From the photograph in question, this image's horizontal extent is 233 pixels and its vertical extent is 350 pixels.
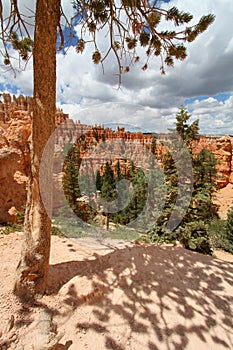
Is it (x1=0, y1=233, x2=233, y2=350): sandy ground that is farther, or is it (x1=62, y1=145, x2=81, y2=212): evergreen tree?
(x1=62, y1=145, x2=81, y2=212): evergreen tree

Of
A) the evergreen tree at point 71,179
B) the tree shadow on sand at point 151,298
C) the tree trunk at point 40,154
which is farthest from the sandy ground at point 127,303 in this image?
the evergreen tree at point 71,179

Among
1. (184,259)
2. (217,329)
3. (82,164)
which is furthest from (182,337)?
(82,164)

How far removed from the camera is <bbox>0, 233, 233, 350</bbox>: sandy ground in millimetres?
1874

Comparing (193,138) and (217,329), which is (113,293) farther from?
(193,138)

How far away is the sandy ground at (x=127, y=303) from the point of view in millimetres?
1874

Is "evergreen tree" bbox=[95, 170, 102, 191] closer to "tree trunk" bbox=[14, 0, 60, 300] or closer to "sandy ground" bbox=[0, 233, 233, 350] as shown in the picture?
"sandy ground" bbox=[0, 233, 233, 350]

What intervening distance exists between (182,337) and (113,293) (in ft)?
3.13

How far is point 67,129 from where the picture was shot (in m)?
6.80

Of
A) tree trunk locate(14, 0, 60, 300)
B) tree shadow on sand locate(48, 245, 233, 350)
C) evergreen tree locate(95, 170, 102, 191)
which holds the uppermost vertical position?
tree trunk locate(14, 0, 60, 300)

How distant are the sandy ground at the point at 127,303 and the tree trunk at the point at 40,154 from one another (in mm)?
276

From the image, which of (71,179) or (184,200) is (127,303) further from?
(71,179)

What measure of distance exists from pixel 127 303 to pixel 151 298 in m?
0.37

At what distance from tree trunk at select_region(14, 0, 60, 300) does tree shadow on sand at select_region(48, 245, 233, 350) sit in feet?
1.38

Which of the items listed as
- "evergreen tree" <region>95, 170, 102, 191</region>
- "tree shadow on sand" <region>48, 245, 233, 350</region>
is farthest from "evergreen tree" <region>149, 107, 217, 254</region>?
"evergreen tree" <region>95, 170, 102, 191</region>
